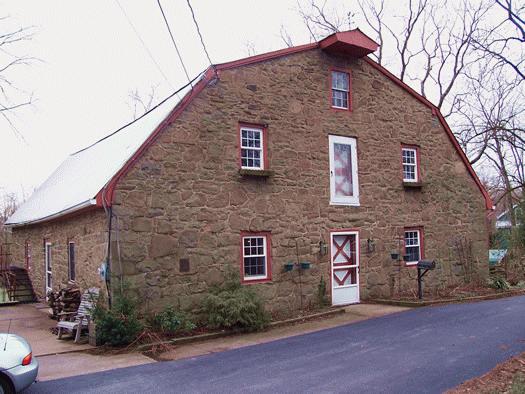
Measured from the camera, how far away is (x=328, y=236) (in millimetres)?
14242

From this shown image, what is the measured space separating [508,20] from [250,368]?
844cm

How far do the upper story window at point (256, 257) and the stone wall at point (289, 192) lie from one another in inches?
Result: 9.0

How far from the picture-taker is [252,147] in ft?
43.0

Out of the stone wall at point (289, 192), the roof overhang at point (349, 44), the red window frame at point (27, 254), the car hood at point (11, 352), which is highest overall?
the roof overhang at point (349, 44)

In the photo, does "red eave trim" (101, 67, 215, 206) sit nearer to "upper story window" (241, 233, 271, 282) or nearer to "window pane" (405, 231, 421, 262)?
"upper story window" (241, 233, 271, 282)

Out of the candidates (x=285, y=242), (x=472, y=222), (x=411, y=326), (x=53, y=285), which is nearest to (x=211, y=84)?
(x=285, y=242)

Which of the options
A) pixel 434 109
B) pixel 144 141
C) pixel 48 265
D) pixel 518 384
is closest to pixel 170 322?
pixel 144 141

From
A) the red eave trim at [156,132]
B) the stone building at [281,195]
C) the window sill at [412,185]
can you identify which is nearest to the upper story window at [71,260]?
the stone building at [281,195]

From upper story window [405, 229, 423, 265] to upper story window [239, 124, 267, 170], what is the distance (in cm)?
Answer: 599

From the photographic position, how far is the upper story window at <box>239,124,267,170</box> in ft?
42.5

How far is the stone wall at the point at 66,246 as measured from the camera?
11.4 m

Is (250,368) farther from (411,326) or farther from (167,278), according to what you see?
(411,326)

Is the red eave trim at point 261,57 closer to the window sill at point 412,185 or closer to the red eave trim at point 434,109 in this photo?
the red eave trim at point 434,109

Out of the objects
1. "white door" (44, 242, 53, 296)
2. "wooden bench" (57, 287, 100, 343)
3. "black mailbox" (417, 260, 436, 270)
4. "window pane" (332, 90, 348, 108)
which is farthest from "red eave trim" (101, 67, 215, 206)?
"black mailbox" (417, 260, 436, 270)
